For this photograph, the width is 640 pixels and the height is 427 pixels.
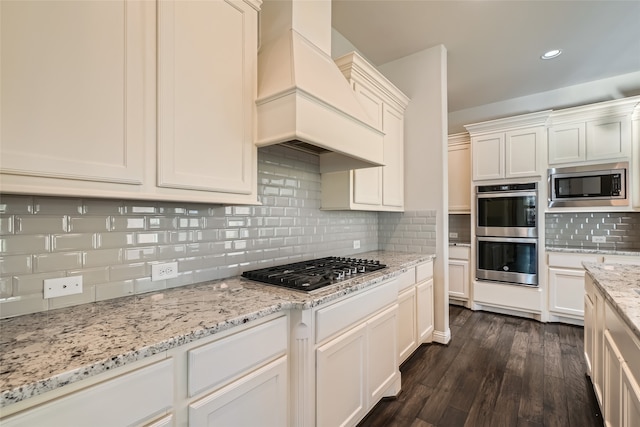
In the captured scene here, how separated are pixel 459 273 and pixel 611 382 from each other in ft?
8.88

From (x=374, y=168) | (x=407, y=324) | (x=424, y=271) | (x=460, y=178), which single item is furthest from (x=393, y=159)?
(x=460, y=178)

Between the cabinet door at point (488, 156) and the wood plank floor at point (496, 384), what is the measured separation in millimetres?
2004

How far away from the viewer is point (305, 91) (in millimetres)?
1481

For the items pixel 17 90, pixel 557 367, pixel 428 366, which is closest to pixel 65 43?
pixel 17 90

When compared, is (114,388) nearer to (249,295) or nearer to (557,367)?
Result: (249,295)

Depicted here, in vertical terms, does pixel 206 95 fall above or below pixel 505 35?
below

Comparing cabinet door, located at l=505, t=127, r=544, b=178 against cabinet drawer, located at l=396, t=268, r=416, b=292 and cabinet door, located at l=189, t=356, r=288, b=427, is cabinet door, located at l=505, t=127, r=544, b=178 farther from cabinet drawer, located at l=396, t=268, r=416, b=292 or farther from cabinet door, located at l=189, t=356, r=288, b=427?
cabinet door, located at l=189, t=356, r=288, b=427

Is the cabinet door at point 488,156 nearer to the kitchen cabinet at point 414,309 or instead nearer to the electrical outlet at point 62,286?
the kitchen cabinet at point 414,309

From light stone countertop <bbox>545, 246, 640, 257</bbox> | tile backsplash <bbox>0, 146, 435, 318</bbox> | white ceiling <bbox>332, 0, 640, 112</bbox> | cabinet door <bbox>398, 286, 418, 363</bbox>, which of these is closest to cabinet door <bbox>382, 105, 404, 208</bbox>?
tile backsplash <bbox>0, 146, 435, 318</bbox>

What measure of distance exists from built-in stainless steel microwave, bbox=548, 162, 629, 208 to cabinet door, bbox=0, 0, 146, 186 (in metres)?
4.44

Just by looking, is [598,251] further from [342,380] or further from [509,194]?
[342,380]

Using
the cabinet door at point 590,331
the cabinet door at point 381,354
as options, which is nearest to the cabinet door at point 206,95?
the cabinet door at point 381,354

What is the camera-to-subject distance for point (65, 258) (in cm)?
117

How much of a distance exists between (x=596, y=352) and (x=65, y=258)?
310cm
